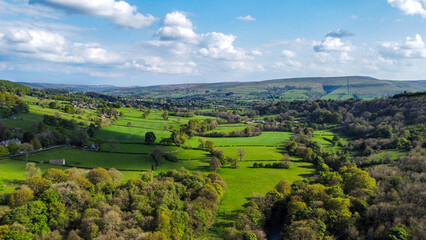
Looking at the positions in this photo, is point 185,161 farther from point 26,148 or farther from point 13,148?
point 13,148

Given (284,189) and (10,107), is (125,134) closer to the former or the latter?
(10,107)

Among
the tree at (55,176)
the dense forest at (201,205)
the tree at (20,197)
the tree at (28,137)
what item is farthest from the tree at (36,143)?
the tree at (20,197)

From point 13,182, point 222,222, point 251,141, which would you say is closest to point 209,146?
point 251,141

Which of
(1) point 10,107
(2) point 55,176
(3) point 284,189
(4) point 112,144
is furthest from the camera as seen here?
(1) point 10,107

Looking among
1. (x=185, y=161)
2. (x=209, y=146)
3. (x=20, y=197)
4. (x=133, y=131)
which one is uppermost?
(x=20, y=197)

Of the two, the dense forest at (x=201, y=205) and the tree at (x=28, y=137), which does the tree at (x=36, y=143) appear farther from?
the tree at (x=28, y=137)

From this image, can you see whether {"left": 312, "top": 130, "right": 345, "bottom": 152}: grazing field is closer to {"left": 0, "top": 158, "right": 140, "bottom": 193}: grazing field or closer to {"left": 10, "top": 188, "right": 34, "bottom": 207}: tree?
{"left": 0, "top": 158, "right": 140, "bottom": 193}: grazing field

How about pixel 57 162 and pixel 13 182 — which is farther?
pixel 57 162

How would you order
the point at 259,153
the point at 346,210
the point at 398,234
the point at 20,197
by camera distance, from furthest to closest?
the point at 259,153 → the point at 346,210 → the point at 20,197 → the point at 398,234

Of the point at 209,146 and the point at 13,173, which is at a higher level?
the point at 13,173
